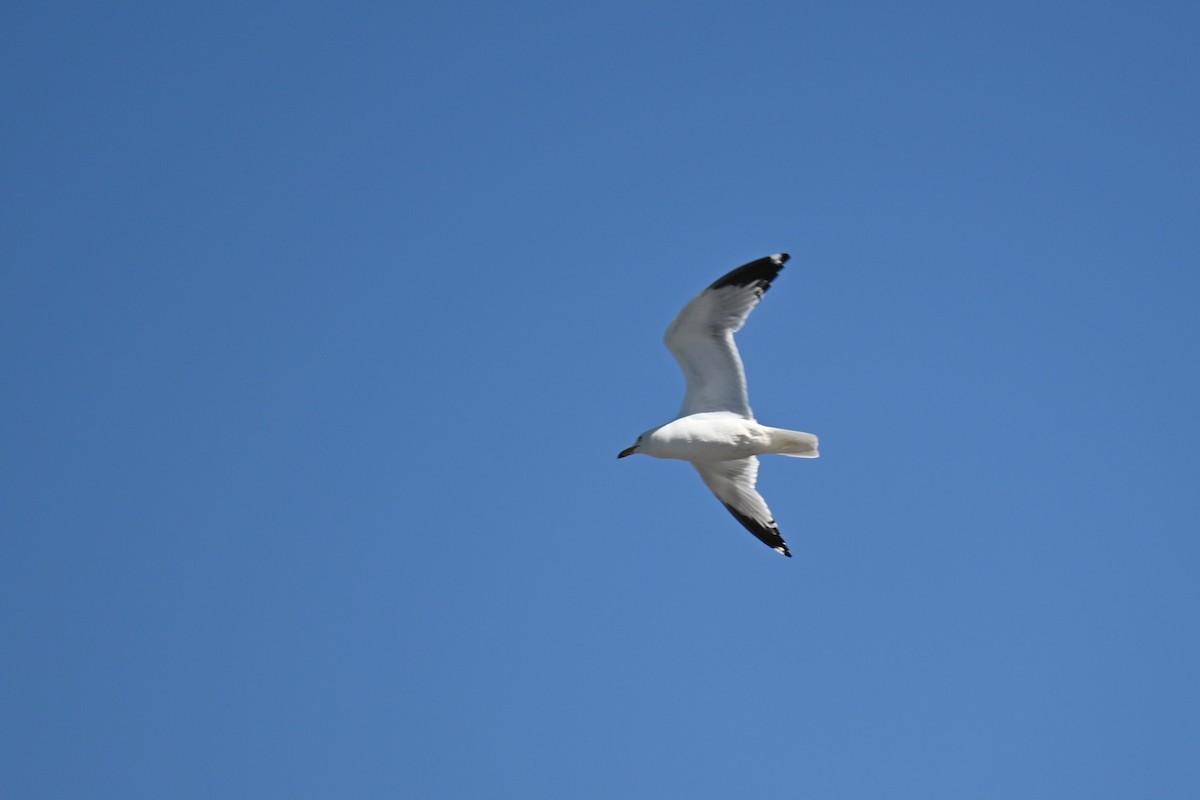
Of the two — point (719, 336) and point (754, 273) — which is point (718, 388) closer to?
point (719, 336)

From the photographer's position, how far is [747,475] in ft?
49.9

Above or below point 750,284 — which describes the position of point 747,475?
below

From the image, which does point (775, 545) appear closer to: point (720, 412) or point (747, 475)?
point (747, 475)

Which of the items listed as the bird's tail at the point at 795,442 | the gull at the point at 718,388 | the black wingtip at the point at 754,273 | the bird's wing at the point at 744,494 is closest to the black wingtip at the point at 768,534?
the bird's wing at the point at 744,494

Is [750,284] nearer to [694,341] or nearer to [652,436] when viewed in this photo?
[694,341]

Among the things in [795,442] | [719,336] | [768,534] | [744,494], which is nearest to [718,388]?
[719,336]

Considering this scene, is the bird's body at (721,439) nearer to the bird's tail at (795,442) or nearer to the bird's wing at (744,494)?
the bird's tail at (795,442)

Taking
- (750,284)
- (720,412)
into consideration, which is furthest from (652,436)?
(750,284)

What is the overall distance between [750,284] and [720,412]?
4.14ft

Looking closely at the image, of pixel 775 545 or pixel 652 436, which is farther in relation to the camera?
pixel 775 545

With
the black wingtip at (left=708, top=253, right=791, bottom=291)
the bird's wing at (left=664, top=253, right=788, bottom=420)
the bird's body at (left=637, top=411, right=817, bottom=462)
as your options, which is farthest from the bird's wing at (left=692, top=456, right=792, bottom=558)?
the black wingtip at (left=708, top=253, right=791, bottom=291)

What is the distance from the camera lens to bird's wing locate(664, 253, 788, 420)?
546 inches

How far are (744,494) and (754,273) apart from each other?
2.60m

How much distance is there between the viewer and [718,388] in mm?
14094
